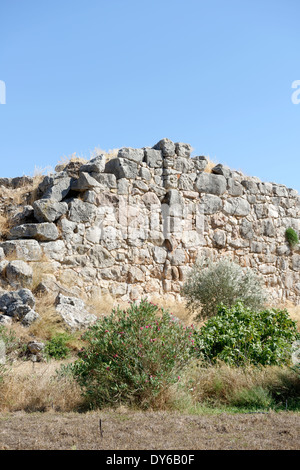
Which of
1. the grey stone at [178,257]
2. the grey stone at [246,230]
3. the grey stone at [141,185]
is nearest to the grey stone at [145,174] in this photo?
the grey stone at [141,185]

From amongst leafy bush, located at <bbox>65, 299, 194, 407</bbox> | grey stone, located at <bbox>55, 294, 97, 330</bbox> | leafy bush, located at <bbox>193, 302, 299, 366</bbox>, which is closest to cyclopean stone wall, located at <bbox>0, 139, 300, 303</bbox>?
grey stone, located at <bbox>55, 294, 97, 330</bbox>

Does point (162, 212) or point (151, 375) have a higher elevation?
point (162, 212)

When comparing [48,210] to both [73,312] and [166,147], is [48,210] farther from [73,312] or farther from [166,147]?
[166,147]

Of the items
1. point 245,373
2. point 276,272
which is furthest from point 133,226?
point 245,373

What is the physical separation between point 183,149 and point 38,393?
9.71m

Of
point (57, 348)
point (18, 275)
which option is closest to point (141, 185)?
point (18, 275)

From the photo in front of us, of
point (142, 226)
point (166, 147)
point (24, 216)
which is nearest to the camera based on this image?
point (24, 216)

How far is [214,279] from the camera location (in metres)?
11.5

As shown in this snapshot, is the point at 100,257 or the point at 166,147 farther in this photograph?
the point at 166,147

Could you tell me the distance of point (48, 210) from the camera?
1154 centimetres

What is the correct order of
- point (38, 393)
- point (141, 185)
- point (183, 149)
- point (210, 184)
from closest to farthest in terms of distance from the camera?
point (38, 393) < point (141, 185) < point (183, 149) < point (210, 184)

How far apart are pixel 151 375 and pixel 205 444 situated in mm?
1386

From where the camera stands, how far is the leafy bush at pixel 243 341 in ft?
23.1
